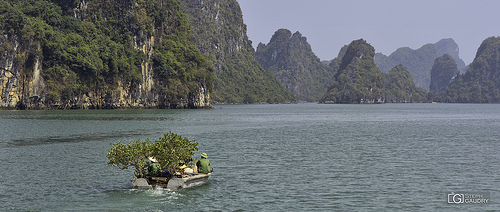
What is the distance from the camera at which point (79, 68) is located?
132 metres

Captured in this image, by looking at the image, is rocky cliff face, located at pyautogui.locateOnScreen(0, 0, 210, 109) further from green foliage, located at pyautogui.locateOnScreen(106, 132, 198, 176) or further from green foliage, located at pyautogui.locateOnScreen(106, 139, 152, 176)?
green foliage, located at pyautogui.locateOnScreen(106, 132, 198, 176)

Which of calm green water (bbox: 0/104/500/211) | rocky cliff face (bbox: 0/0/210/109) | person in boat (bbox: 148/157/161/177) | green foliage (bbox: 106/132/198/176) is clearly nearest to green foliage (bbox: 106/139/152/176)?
green foliage (bbox: 106/132/198/176)

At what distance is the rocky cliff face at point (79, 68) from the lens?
122 m

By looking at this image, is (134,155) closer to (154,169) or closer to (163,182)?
(154,169)

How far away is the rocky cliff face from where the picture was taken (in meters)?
122

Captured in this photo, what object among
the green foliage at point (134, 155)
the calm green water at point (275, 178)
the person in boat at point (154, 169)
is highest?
the green foliage at point (134, 155)

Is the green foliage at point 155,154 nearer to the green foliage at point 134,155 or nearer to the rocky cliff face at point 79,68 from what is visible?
the green foliage at point 134,155

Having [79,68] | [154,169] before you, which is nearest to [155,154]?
[154,169]

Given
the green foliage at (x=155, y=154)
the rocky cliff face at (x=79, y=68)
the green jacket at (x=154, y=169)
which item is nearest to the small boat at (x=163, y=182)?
the green jacket at (x=154, y=169)

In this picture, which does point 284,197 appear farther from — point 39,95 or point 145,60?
point 145,60

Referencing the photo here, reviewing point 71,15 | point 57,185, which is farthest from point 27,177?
point 71,15

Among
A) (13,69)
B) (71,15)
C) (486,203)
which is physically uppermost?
(71,15)

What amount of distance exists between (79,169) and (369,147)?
89.8 feet

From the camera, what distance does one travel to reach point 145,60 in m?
158
